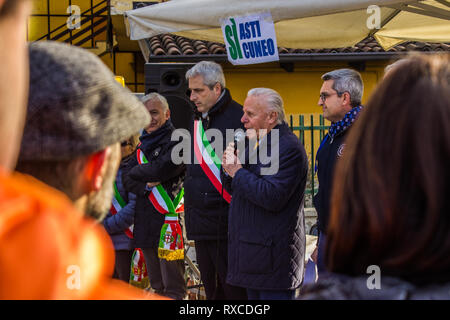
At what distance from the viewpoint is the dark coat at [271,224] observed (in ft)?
12.6

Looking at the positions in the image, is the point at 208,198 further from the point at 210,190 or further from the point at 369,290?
the point at 369,290

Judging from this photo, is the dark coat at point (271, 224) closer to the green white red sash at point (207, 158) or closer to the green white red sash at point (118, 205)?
the green white red sash at point (207, 158)

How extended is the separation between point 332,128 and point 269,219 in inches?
Answer: 27.9

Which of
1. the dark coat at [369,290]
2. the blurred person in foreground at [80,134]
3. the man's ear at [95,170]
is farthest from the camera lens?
the man's ear at [95,170]

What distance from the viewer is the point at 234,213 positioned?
398cm

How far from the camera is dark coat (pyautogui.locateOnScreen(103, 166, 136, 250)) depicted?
5324 millimetres

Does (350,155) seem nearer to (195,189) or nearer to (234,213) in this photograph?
(234,213)

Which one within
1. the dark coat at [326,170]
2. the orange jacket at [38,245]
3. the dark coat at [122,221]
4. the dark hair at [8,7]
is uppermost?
the dark hair at [8,7]

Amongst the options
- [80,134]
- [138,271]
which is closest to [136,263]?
[138,271]

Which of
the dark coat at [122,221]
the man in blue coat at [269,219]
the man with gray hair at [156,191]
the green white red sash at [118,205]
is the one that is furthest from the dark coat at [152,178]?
the man in blue coat at [269,219]

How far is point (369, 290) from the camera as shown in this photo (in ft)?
3.76

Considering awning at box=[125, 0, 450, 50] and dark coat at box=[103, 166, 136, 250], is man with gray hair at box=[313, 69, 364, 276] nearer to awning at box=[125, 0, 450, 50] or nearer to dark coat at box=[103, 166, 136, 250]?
awning at box=[125, 0, 450, 50]

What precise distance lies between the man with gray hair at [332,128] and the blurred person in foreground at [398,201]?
2.59m

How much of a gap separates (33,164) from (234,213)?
9.25 ft
